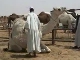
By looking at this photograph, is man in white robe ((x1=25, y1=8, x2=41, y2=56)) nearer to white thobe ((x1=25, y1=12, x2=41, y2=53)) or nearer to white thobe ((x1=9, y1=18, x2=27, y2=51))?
white thobe ((x1=25, y1=12, x2=41, y2=53))

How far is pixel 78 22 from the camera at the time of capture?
449 inches

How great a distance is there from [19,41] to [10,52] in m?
0.57

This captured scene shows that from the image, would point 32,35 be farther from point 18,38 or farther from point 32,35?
point 18,38

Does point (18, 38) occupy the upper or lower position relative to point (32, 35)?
lower

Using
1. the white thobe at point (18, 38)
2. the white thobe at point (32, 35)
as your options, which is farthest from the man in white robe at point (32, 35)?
the white thobe at point (18, 38)

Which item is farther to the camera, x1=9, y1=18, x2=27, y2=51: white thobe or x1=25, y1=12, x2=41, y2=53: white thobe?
x1=9, y1=18, x2=27, y2=51: white thobe

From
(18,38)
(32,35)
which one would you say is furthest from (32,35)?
(18,38)

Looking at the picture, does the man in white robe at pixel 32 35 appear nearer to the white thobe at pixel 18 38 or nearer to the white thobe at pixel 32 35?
the white thobe at pixel 32 35

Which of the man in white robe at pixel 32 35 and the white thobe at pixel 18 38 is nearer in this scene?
the man in white robe at pixel 32 35

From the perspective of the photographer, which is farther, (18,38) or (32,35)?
(18,38)

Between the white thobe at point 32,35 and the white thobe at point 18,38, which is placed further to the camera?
the white thobe at point 18,38

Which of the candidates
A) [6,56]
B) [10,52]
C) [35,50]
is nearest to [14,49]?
[10,52]

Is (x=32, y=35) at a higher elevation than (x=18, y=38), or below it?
higher

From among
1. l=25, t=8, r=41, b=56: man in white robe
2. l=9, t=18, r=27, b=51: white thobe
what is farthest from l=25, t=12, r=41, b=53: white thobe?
l=9, t=18, r=27, b=51: white thobe
